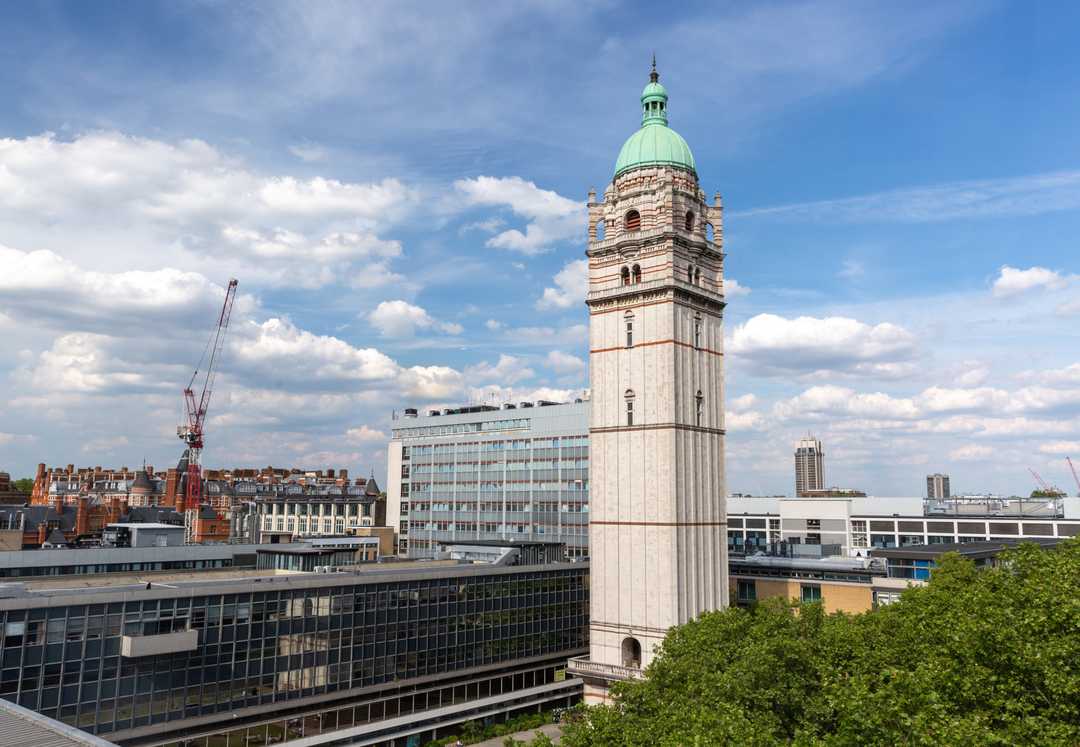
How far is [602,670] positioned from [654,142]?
163ft

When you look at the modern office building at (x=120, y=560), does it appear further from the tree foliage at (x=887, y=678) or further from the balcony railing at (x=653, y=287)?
the tree foliage at (x=887, y=678)

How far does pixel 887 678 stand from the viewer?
41719 mm

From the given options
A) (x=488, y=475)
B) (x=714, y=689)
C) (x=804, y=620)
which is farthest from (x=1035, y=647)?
(x=488, y=475)

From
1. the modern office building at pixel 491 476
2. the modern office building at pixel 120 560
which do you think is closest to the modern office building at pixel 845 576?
the modern office building at pixel 491 476

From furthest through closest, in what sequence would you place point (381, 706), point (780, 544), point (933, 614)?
1. point (780, 544)
2. point (381, 706)
3. point (933, 614)

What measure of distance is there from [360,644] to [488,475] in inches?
2802

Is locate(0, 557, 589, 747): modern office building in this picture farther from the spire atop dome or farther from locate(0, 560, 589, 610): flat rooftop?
the spire atop dome

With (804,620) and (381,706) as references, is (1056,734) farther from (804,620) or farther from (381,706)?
(381,706)

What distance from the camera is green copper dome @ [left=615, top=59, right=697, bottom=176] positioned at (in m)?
76.3

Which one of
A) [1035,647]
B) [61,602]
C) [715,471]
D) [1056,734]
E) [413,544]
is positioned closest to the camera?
[1056,734]

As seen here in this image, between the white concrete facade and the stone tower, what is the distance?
117 mm

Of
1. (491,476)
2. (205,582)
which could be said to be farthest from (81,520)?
(205,582)

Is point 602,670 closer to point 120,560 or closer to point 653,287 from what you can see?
point 653,287

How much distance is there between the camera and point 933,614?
166 feet
